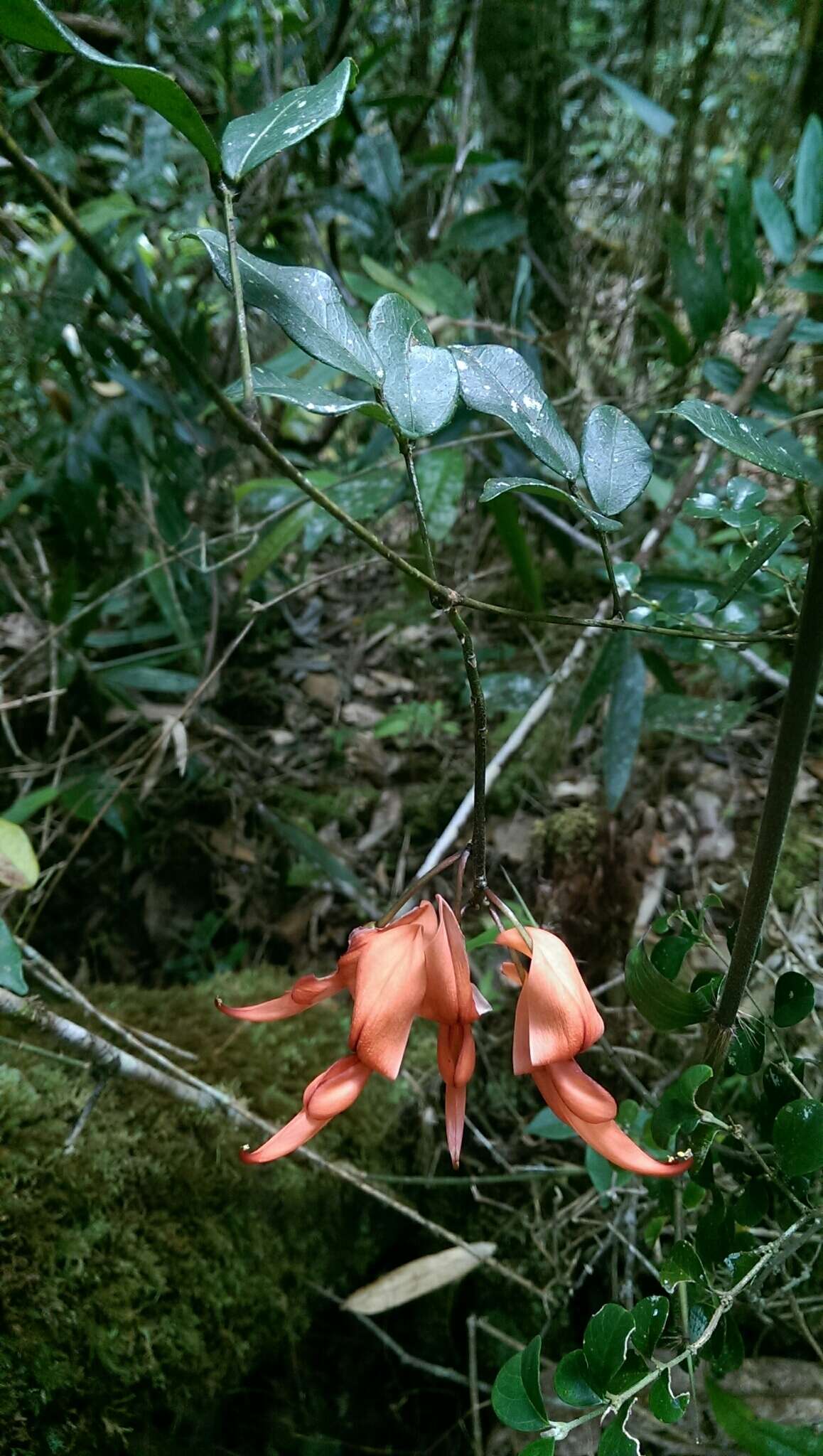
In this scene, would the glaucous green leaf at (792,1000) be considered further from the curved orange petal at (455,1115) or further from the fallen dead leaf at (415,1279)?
the fallen dead leaf at (415,1279)

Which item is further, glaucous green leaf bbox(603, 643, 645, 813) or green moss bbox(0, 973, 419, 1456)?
glaucous green leaf bbox(603, 643, 645, 813)

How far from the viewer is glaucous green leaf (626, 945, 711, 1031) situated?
0.51 meters

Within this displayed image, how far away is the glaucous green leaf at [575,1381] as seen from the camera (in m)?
0.45

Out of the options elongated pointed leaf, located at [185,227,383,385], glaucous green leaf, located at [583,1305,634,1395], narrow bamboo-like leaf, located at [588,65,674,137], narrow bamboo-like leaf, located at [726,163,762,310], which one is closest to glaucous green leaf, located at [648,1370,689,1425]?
glaucous green leaf, located at [583,1305,634,1395]

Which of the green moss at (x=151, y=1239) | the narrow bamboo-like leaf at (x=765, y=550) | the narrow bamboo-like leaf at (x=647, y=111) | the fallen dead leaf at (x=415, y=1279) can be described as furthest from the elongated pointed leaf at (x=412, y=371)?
the narrow bamboo-like leaf at (x=647, y=111)

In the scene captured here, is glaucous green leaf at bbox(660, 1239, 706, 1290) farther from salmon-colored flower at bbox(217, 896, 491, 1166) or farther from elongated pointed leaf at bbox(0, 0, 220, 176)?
elongated pointed leaf at bbox(0, 0, 220, 176)

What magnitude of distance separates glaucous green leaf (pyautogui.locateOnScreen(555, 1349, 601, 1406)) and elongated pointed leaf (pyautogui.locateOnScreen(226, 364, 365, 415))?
0.47 metres

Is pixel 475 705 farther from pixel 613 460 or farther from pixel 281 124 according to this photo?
pixel 281 124

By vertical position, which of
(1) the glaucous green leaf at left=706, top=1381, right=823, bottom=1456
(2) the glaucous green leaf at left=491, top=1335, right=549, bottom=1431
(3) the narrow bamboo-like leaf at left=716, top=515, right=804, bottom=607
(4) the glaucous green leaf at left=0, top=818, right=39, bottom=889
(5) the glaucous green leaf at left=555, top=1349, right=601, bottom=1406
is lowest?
(1) the glaucous green leaf at left=706, top=1381, right=823, bottom=1456

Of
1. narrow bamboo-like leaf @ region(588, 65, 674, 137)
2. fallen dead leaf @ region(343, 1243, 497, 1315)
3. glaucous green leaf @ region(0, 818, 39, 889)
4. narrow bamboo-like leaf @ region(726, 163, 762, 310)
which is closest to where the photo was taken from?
glaucous green leaf @ region(0, 818, 39, 889)

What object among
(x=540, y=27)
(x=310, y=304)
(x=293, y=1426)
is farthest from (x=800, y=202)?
(x=293, y=1426)

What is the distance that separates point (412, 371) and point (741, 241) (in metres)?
0.82

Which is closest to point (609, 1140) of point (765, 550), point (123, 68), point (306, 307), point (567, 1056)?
point (567, 1056)

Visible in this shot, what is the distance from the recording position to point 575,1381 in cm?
45
